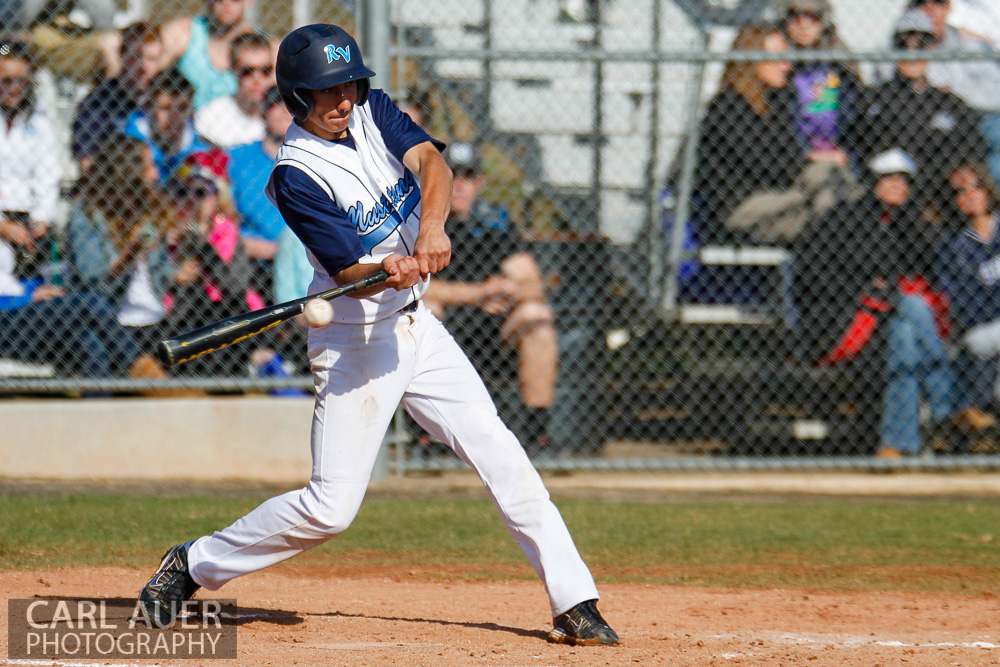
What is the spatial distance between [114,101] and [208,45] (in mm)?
781

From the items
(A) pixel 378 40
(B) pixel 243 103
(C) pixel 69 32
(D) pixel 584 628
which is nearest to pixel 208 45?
(B) pixel 243 103

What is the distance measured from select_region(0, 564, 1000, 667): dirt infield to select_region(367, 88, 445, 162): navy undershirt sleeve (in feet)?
5.39

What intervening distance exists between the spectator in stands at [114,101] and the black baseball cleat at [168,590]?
3963mm

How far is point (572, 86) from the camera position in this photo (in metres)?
8.07

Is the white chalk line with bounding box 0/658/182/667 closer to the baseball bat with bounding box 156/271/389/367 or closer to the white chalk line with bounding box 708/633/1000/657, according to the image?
the baseball bat with bounding box 156/271/389/367

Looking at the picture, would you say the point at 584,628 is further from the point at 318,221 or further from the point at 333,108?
the point at 333,108

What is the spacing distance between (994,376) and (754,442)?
5.21ft

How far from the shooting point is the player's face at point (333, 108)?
3535 mm

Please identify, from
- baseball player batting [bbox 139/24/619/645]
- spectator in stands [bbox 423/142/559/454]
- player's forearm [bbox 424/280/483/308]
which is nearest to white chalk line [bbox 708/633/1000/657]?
baseball player batting [bbox 139/24/619/645]

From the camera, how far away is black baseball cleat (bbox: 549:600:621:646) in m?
3.66

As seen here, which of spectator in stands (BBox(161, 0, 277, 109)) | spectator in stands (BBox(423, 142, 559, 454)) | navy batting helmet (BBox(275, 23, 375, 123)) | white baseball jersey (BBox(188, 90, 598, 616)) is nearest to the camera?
navy batting helmet (BBox(275, 23, 375, 123))

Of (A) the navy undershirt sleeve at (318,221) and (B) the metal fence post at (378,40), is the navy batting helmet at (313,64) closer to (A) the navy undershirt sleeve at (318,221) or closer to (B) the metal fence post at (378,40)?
(A) the navy undershirt sleeve at (318,221)

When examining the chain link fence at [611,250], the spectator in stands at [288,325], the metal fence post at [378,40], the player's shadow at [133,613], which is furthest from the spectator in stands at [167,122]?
the player's shadow at [133,613]

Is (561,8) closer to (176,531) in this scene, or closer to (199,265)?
(199,265)
